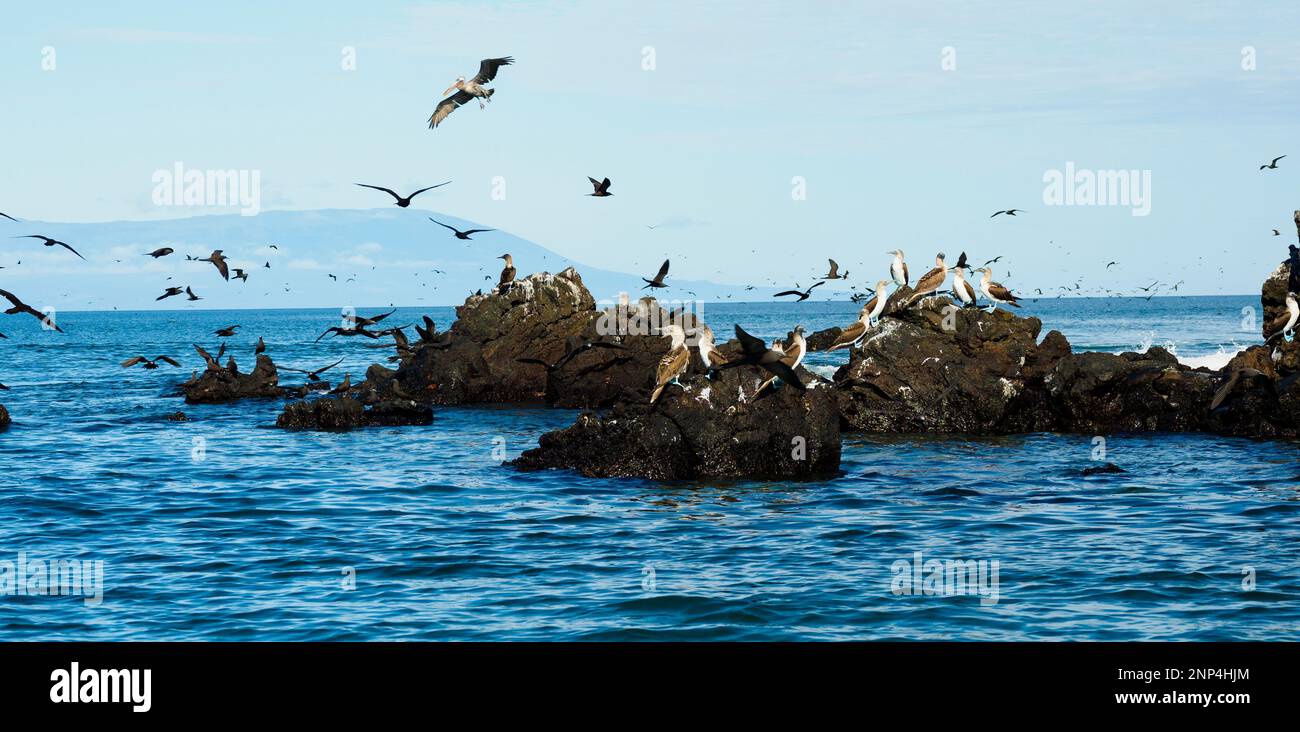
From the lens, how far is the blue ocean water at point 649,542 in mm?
12547

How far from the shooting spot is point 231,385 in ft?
134

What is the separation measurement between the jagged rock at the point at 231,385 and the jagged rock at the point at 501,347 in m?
5.15

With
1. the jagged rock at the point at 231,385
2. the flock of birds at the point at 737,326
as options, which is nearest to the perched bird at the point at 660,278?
the flock of birds at the point at 737,326

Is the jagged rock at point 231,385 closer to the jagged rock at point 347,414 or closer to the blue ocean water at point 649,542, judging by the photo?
the jagged rock at point 347,414

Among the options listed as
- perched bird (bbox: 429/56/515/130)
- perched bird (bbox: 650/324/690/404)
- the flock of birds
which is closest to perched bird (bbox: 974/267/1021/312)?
the flock of birds

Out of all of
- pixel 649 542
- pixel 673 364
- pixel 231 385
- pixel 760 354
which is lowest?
pixel 649 542

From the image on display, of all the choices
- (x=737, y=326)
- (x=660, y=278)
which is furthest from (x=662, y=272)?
(x=737, y=326)

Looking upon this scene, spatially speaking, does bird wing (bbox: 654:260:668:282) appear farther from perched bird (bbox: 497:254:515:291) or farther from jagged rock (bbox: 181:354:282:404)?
jagged rock (bbox: 181:354:282:404)

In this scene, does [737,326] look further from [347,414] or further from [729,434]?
[347,414]

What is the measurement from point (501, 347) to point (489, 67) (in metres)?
18.9

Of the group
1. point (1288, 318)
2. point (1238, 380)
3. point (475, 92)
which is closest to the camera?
point (475, 92)

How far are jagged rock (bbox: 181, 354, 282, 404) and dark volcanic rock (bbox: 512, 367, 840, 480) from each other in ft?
73.0

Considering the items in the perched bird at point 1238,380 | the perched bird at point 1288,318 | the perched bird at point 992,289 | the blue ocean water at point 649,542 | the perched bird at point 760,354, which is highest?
the perched bird at point 992,289
